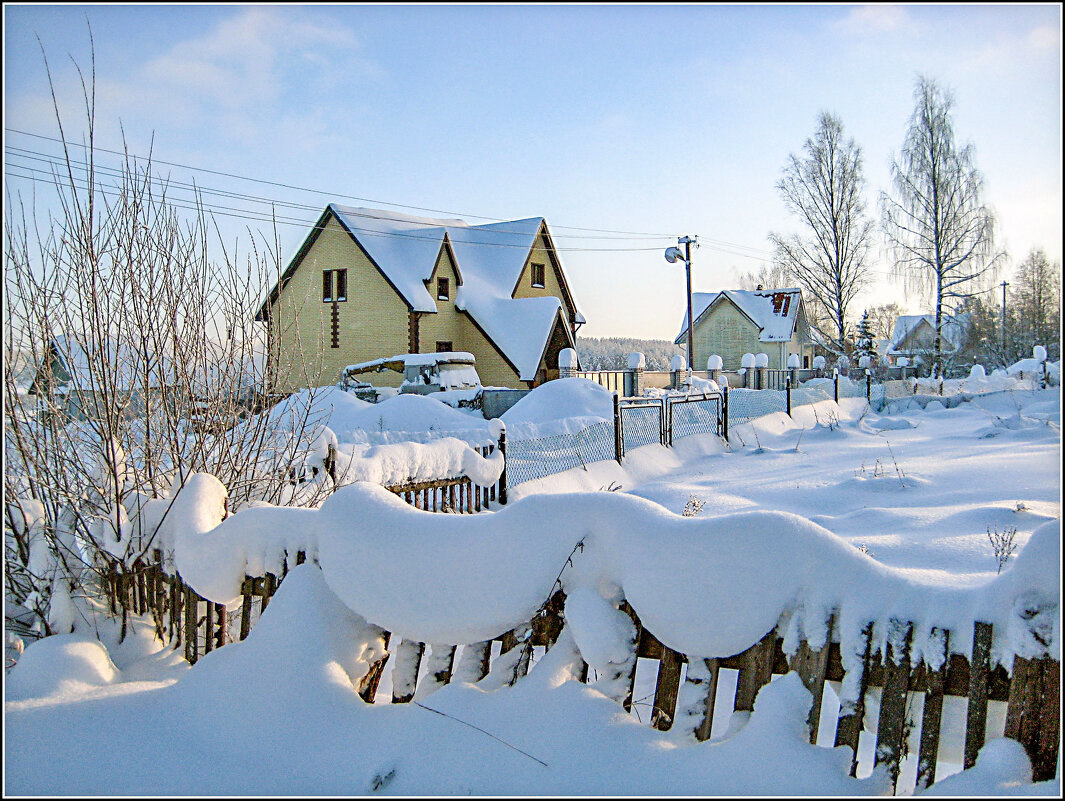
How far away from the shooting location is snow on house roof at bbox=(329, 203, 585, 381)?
955 inches

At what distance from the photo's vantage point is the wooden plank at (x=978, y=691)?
1.85m

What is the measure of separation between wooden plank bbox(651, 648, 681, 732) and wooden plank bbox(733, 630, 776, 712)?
0.20 m

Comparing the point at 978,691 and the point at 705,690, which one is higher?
the point at 978,691

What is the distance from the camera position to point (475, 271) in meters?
28.2

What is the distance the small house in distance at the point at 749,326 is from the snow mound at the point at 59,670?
127 feet

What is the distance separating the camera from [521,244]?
2919 cm

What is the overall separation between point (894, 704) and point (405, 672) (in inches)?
67.3

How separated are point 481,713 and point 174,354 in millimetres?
2995

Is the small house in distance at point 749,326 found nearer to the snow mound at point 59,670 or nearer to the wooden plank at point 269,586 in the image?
the wooden plank at point 269,586

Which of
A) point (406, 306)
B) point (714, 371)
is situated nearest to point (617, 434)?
point (406, 306)

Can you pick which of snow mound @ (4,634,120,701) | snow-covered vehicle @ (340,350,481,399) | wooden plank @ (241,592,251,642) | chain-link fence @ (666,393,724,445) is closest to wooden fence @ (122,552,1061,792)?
wooden plank @ (241,592,251,642)

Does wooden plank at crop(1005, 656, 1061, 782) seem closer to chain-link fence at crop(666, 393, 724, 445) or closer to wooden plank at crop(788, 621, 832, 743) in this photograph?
wooden plank at crop(788, 621, 832, 743)

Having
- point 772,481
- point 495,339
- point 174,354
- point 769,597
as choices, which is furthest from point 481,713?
point 495,339

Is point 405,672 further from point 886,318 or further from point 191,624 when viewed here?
point 886,318
